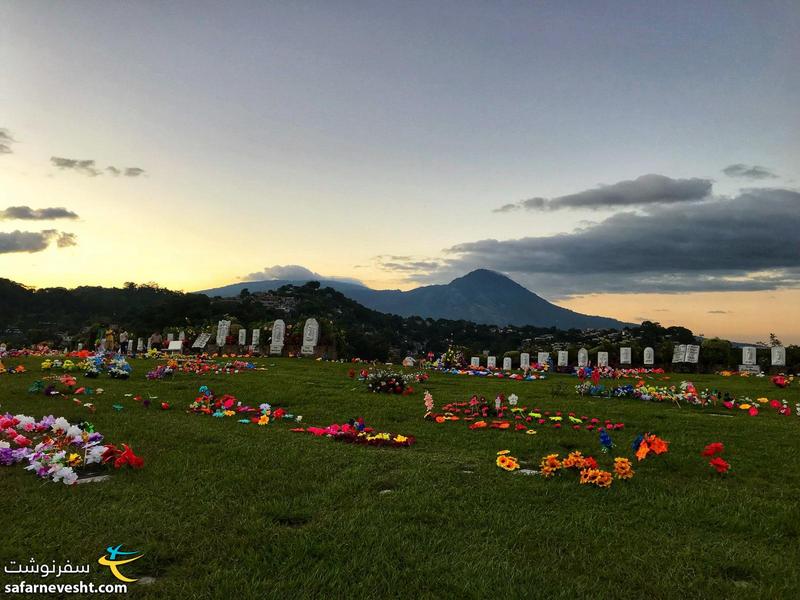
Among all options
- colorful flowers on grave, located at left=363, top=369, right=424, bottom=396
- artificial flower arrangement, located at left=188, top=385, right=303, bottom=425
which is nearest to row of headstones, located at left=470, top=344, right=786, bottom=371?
colorful flowers on grave, located at left=363, top=369, right=424, bottom=396

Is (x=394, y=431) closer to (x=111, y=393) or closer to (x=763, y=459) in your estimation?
(x=763, y=459)

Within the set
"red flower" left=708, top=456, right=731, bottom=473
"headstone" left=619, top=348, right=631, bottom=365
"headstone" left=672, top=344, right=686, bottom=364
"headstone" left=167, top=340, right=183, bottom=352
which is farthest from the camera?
"headstone" left=167, top=340, right=183, bottom=352

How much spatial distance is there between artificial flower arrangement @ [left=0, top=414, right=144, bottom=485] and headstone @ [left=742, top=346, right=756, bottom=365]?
3056 centimetres

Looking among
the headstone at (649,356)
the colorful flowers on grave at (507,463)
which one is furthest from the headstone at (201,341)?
the colorful flowers on grave at (507,463)

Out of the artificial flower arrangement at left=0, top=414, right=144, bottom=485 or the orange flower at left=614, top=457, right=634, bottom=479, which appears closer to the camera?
the artificial flower arrangement at left=0, top=414, right=144, bottom=485

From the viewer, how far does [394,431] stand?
10.1 metres

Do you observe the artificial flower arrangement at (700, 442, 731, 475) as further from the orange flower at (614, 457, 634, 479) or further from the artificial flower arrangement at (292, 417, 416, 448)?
the artificial flower arrangement at (292, 417, 416, 448)

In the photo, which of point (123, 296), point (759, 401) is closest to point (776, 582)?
point (759, 401)

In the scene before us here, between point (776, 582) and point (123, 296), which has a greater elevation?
point (123, 296)

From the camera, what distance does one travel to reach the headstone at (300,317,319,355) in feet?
98.6

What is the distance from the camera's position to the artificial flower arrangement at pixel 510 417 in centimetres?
1052

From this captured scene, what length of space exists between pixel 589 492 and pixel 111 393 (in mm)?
12802

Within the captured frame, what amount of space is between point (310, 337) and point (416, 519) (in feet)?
83.4

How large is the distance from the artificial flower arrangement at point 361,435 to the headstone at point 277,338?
69.4 feet
